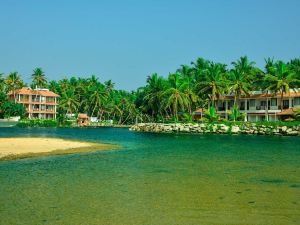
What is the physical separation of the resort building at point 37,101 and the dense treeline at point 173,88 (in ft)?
Result: 8.87

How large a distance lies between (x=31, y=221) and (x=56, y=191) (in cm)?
435

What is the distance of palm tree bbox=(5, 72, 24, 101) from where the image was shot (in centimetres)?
11281

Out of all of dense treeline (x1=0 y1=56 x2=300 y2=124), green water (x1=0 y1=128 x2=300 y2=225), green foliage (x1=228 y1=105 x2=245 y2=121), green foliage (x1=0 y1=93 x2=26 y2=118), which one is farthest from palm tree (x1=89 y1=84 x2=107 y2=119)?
green water (x1=0 y1=128 x2=300 y2=225)

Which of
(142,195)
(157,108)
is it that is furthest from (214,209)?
(157,108)

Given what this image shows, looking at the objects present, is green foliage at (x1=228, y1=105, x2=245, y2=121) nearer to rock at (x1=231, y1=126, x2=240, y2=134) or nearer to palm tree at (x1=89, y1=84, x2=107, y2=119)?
rock at (x1=231, y1=126, x2=240, y2=134)

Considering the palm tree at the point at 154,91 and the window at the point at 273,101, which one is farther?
the palm tree at the point at 154,91

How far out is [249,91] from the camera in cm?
8162

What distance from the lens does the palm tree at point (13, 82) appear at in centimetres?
11281

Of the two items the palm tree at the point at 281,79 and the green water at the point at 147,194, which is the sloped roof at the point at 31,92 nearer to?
the palm tree at the point at 281,79

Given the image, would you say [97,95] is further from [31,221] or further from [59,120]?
[31,221]

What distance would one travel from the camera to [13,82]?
4451 inches

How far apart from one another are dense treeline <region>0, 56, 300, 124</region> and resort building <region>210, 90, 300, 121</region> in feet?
5.44

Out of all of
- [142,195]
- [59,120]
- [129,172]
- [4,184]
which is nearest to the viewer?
[142,195]

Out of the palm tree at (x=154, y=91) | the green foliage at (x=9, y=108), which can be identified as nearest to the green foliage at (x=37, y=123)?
the green foliage at (x=9, y=108)
